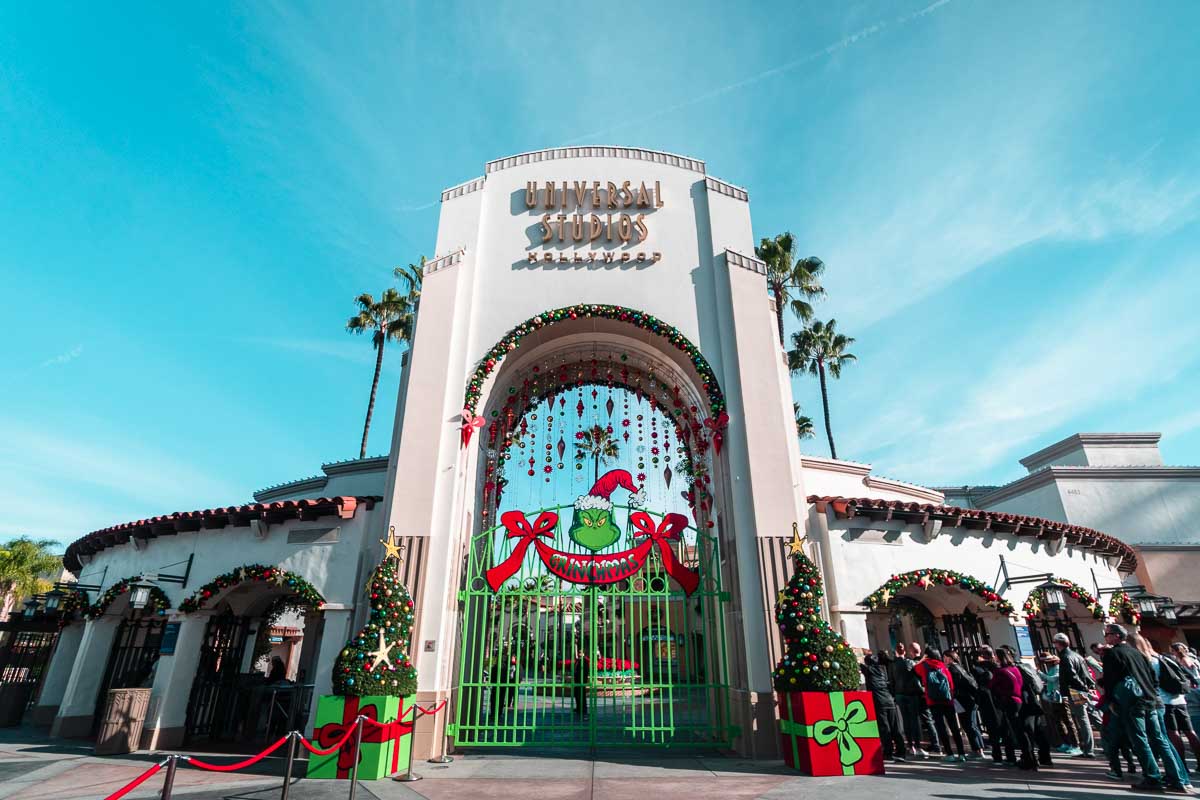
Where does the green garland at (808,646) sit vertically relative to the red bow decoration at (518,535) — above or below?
below

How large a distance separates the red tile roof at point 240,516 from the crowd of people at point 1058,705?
9.52 metres

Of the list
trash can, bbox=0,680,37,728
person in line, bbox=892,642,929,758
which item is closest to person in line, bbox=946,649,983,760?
person in line, bbox=892,642,929,758

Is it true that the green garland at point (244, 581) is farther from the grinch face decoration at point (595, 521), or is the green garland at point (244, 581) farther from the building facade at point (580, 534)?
the grinch face decoration at point (595, 521)

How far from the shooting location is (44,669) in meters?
16.6

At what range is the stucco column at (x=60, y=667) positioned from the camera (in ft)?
47.3

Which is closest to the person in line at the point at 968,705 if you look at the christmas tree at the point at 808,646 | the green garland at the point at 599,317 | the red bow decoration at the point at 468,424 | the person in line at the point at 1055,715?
the person in line at the point at 1055,715

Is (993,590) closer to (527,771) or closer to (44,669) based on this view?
(527,771)

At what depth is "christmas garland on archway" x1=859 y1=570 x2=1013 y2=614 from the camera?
10305 millimetres

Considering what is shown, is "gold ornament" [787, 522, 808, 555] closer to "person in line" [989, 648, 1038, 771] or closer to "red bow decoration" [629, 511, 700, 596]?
"red bow decoration" [629, 511, 700, 596]

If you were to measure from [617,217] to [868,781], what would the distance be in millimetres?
11381

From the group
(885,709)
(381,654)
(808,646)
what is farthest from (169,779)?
(885,709)

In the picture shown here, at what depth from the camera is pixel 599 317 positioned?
483 inches

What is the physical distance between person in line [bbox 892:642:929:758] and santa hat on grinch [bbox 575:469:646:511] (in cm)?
526

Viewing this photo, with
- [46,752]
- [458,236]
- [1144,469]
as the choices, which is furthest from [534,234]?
[1144,469]
